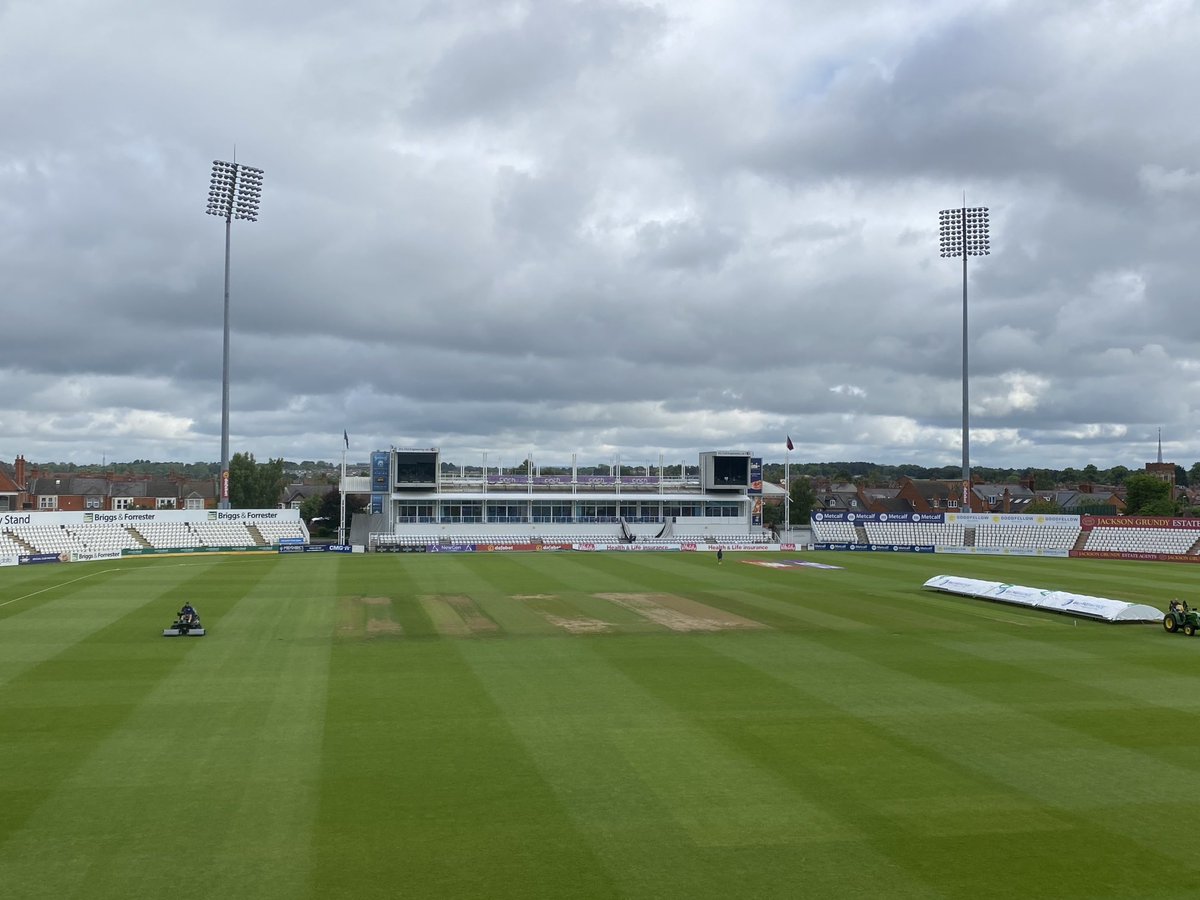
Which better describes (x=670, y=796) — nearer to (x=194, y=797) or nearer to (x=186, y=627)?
(x=194, y=797)

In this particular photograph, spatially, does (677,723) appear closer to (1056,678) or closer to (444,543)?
(1056,678)

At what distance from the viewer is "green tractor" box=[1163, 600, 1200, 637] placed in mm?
26422

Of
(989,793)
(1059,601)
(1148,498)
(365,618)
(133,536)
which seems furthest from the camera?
(1148,498)

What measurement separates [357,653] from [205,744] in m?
7.85

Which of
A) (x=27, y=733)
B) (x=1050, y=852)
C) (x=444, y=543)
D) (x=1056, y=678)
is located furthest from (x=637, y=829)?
(x=444, y=543)

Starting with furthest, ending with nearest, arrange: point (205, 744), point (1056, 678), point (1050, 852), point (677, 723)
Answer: point (1056, 678), point (677, 723), point (205, 744), point (1050, 852)

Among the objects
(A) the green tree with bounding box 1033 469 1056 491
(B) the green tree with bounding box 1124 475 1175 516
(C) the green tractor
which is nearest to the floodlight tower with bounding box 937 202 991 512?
(B) the green tree with bounding box 1124 475 1175 516

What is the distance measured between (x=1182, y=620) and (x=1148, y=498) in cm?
6528

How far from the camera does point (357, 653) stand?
22.7m

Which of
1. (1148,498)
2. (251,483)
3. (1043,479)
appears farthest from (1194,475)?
(251,483)

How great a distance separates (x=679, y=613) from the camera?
30.3 m

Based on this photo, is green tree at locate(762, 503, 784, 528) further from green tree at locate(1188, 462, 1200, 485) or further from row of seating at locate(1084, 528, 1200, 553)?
green tree at locate(1188, 462, 1200, 485)

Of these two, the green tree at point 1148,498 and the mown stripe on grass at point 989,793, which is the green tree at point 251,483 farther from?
the mown stripe on grass at point 989,793

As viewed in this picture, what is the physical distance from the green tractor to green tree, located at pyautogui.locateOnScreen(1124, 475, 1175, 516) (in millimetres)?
61347
